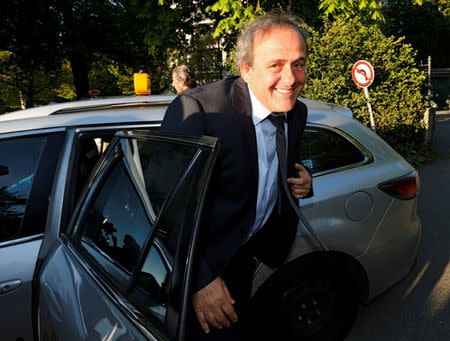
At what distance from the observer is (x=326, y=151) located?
2.70m

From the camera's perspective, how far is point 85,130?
7.25 feet

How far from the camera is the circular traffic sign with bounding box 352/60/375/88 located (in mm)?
8258

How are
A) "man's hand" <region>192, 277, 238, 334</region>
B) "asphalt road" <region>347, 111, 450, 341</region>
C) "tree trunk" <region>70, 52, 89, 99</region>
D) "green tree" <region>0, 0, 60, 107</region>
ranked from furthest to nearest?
"tree trunk" <region>70, 52, 89, 99</region> < "green tree" <region>0, 0, 60, 107</region> < "asphalt road" <region>347, 111, 450, 341</region> < "man's hand" <region>192, 277, 238, 334</region>

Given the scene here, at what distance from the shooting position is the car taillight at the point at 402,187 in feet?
9.00

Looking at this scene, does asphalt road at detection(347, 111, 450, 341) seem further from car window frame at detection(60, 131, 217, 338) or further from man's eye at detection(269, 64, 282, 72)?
man's eye at detection(269, 64, 282, 72)

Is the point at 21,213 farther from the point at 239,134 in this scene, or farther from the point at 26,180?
the point at 239,134

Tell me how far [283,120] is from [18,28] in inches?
753

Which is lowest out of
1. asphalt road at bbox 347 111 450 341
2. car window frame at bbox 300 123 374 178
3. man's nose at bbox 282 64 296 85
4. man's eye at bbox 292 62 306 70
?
asphalt road at bbox 347 111 450 341

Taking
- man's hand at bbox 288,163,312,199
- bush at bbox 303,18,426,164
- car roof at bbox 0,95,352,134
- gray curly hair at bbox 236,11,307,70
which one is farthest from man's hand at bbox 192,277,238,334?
bush at bbox 303,18,426,164

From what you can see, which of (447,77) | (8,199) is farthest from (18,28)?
(447,77)

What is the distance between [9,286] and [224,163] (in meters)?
1.26

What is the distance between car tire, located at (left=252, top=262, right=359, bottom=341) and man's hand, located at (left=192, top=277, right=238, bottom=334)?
94 centimetres

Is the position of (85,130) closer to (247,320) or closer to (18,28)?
(247,320)

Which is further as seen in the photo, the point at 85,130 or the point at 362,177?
the point at 362,177
